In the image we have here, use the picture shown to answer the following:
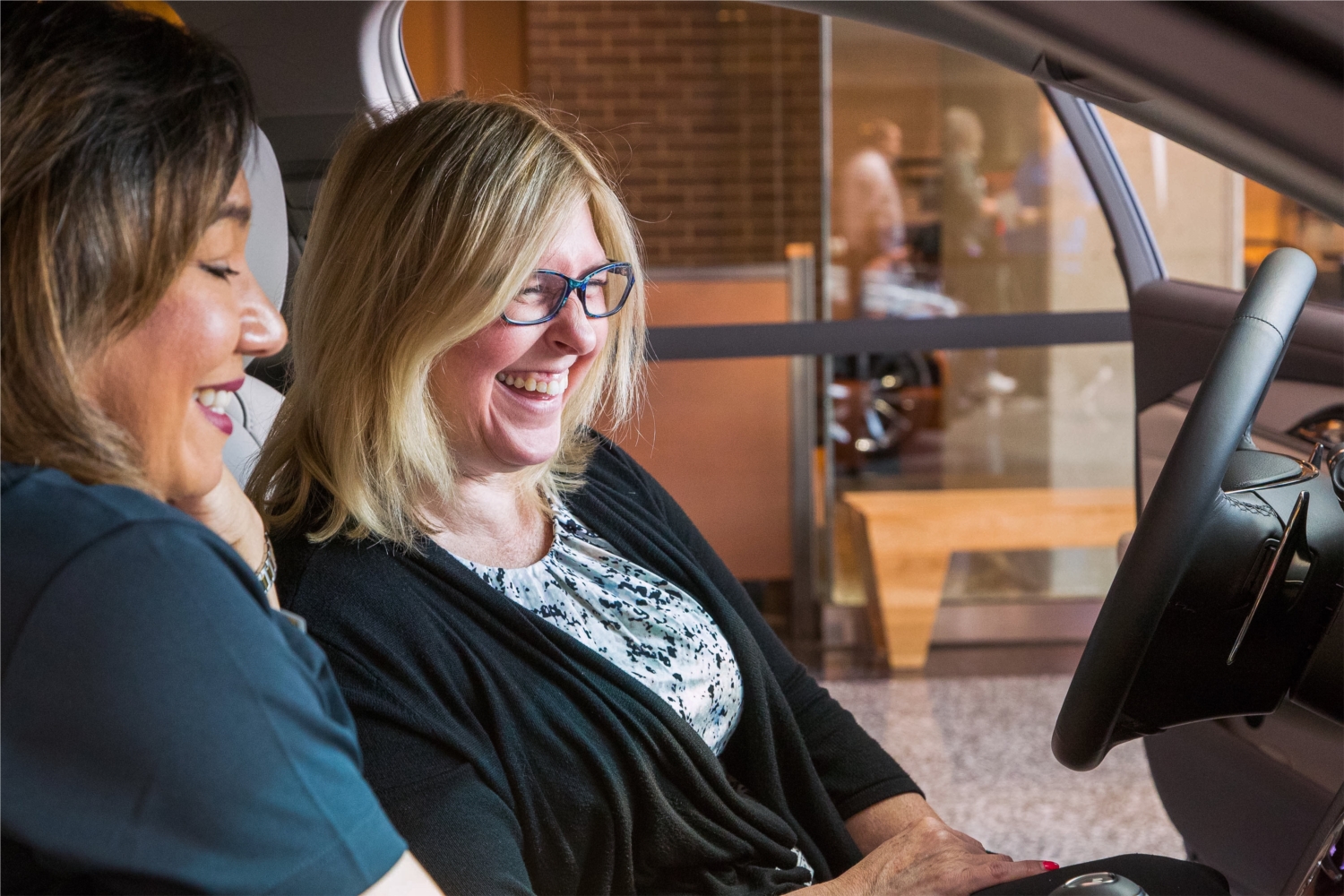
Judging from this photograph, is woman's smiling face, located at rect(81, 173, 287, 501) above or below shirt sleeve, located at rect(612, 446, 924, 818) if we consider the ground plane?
above

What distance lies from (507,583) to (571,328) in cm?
23

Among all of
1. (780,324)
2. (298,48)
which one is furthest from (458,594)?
(780,324)

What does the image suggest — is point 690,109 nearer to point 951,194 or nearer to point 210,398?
point 951,194

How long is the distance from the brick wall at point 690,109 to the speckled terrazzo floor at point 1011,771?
2173 mm

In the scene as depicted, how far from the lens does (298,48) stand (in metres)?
1.53

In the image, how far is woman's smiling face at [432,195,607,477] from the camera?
1.11 metres

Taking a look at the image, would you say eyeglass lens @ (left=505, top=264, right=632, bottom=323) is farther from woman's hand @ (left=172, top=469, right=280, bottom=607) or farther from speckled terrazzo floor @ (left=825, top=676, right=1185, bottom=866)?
speckled terrazzo floor @ (left=825, top=676, right=1185, bottom=866)

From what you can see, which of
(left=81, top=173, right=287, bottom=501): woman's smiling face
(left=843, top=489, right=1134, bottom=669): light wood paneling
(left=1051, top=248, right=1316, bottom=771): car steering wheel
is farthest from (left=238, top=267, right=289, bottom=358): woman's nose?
(left=843, top=489, right=1134, bottom=669): light wood paneling

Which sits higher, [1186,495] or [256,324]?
[256,324]

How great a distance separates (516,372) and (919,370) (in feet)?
10.9

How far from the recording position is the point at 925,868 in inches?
39.8

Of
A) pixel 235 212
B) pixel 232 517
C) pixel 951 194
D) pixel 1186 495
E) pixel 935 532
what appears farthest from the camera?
pixel 951 194

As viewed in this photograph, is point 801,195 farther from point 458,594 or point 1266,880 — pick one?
point 458,594

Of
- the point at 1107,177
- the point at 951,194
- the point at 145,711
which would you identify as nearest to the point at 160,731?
the point at 145,711
